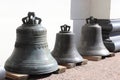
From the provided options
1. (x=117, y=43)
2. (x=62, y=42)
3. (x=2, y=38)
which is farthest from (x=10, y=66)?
(x=117, y=43)

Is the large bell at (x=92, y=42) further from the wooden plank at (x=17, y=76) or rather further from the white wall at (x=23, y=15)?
the wooden plank at (x=17, y=76)

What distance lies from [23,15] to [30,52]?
801 millimetres

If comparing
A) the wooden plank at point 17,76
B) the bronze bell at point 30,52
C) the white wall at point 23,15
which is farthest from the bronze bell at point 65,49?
the wooden plank at point 17,76

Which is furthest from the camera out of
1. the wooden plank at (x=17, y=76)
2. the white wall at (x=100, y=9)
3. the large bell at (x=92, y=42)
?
the white wall at (x=100, y=9)

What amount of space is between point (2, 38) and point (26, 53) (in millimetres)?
Result: 540

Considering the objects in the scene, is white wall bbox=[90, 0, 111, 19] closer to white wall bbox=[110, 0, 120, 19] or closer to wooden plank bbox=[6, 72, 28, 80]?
white wall bbox=[110, 0, 120, 19]

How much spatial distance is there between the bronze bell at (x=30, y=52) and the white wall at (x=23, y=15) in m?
0.42

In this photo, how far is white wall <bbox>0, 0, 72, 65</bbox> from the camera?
348 cm

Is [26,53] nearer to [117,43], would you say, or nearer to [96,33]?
[96,33]

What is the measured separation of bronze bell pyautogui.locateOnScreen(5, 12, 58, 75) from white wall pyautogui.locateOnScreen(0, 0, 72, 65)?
0.42 metres

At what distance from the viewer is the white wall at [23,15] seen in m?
3.48

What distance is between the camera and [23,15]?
12.2 ft

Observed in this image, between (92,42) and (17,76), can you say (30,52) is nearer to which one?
(17,76)

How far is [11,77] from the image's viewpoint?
2.97 m
